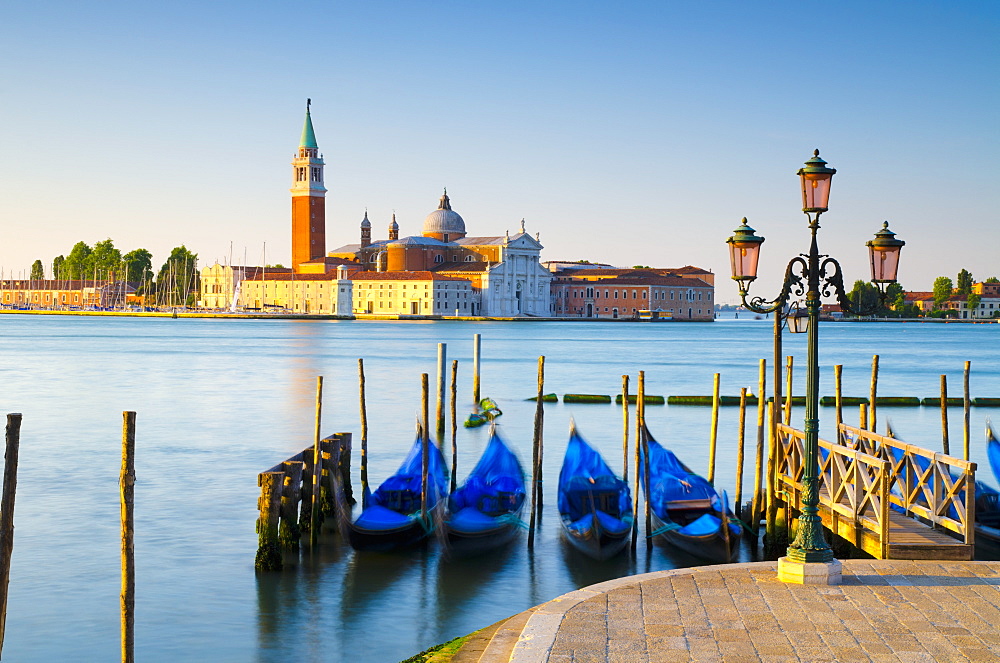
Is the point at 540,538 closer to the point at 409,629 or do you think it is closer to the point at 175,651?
the point at 409,629

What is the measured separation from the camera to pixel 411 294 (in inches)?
3578

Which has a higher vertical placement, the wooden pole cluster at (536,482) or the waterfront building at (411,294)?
the waterfront building at (411,294)

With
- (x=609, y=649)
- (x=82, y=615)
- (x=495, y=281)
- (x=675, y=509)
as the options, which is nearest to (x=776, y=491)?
(x=675, y=509)

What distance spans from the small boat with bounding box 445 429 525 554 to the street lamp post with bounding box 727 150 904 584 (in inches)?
126

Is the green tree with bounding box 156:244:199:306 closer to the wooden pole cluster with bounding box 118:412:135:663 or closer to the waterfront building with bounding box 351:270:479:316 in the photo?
the waterfront building with bounding box 351:270:479:316

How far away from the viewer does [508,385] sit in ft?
92.4

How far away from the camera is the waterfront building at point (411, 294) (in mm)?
90000

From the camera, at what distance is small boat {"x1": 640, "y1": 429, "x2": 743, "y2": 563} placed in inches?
340

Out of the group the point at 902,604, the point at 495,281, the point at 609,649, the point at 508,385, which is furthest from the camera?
the point at 495,281

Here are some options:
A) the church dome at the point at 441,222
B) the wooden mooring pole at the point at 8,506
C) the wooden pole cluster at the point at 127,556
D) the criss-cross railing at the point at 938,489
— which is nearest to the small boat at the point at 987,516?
the criss-cross railing at the point at 938,489

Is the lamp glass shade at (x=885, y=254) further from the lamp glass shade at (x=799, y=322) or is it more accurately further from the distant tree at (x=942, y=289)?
the distant tree at (x=942, y=289)

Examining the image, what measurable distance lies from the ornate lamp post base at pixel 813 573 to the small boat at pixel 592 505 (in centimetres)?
282

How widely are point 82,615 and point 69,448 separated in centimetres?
881

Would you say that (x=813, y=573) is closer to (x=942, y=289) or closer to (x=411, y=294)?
(x=411, y=294)
